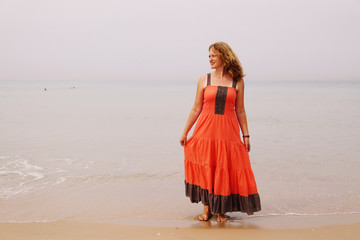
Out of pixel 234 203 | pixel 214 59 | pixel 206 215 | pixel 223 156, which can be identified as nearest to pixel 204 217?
pixel 206 215

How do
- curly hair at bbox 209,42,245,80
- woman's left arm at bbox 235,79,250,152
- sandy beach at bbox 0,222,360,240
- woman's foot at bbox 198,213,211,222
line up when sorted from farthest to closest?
woman's foot at bbox 198,213,211,222, woman's left arm at bbox 235,79,250,152, curly hair at bbox 209,42,245,80, sandy beach at bbox 0,222,360,240

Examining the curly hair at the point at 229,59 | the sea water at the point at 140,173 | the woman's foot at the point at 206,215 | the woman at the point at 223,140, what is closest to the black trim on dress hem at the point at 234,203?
the woman at the point at 223,140

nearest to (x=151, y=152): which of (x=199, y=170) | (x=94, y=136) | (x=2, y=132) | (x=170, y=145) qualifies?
(x=170, y=145)

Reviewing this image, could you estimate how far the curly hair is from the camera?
3.17 m

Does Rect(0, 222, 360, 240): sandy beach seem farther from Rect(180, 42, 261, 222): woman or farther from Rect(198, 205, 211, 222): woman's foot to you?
Rect(180, 42, 261, 222): woman

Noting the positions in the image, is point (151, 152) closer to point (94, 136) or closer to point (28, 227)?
point (94, 136)

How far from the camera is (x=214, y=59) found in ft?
10.6

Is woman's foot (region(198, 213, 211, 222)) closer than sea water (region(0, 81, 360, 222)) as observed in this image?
Yes

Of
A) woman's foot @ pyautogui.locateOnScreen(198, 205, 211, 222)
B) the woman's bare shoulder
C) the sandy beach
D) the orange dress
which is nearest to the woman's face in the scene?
the orange dress

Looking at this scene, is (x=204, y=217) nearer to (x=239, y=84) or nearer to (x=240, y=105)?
(x=240, y=105)

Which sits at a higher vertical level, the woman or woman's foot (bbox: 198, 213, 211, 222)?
the woman

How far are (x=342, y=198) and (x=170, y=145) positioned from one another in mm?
4381

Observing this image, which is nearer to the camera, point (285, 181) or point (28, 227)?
point (28, 227)

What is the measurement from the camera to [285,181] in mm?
5125
